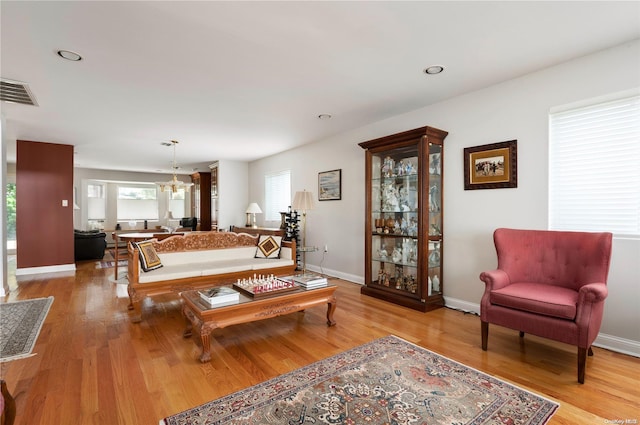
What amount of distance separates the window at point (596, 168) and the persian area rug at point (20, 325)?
16.0ft

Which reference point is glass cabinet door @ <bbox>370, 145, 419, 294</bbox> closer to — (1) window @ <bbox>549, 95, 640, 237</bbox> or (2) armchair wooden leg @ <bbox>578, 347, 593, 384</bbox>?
(1) window @ <bbox>549, 95, 640, 237</bbox>

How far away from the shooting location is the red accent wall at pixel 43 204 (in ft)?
19.0

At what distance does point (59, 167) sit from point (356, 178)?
588 centimetres

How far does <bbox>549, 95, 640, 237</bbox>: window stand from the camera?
258 cm

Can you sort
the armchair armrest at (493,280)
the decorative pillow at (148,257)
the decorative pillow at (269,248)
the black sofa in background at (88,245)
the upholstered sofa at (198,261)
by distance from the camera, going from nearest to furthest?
the armchair armrest at (493,280)
the upholstered sofa at (198,261)
the decorative pillow at (148,257)
the decorative pillow at (269,248)
the black sofa in background at (88,245)

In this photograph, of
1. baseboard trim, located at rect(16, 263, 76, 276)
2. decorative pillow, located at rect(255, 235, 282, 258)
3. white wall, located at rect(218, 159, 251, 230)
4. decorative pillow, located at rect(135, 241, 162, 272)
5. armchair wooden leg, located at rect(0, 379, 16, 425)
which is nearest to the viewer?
armchair wooden leg, located at rect(0, 379, 16, 425)

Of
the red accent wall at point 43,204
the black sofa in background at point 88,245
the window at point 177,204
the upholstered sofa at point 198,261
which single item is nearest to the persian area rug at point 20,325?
the upholstered sofa at point 198,261

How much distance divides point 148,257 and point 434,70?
3.71 m

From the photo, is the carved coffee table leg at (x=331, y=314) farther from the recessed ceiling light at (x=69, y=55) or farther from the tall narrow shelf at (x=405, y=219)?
the recessed ceiling light at (x=69, y=55)

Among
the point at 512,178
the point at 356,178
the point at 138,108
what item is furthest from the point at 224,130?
the point at 512,178

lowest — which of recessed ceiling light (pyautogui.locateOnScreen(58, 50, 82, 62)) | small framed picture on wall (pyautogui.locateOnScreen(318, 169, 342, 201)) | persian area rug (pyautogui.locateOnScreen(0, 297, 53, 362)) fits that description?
persian area rug (pyautogui.locateOnScreen(0, 297, 53, 362))

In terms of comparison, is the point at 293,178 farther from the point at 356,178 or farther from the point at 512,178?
the point at 512,178

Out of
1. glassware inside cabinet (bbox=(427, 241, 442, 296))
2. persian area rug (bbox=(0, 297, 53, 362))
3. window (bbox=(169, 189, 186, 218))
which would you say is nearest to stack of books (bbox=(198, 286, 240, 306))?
persian area rug (bbox=(0, 297, 53, 362))

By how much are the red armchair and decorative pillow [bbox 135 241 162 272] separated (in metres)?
3.49
